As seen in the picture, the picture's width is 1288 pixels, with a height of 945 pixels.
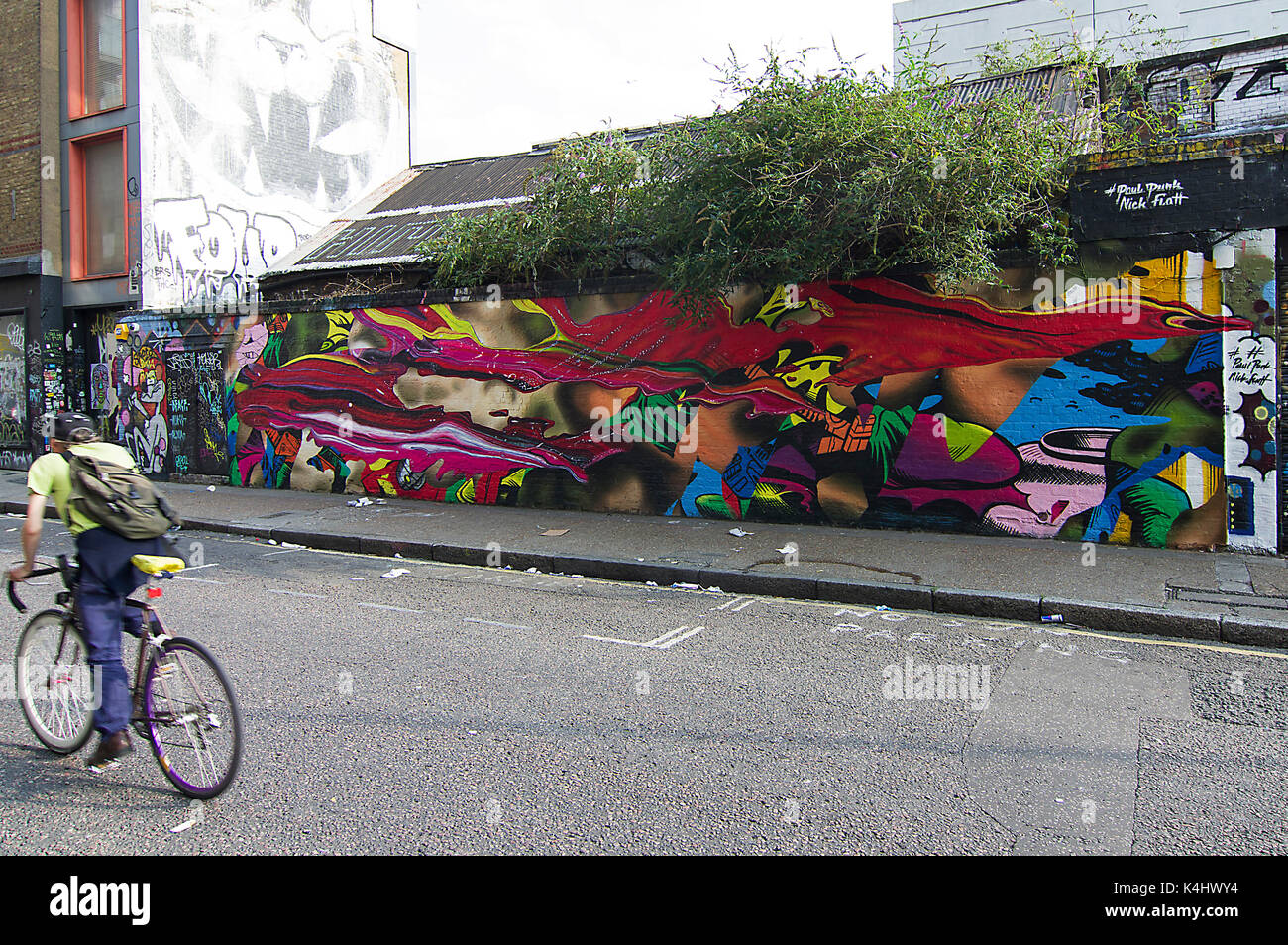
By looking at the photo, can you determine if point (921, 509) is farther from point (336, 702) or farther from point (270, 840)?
point (270, 840)

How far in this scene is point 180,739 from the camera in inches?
160

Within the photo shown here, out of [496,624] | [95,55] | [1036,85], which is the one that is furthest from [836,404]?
[95,55]

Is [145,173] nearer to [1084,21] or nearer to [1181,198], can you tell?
[1181,198]

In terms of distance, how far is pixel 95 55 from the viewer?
17.5m

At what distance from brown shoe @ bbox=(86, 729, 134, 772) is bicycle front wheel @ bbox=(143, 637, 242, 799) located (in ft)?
0.80

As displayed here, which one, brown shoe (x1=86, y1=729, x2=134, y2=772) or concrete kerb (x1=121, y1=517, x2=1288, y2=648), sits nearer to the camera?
brown shoe (x1=86, y1=729, x2=134, y2=772)

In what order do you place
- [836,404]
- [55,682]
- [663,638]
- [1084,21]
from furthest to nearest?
[1084,21]
[836,404]
[663,638]
[55,682]

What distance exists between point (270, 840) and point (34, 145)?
18897 millimetres

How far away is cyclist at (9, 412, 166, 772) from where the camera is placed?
4.11 m

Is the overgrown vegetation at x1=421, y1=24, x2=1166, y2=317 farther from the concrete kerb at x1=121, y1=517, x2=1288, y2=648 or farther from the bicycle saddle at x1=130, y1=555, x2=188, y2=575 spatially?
the bicycle saddle at x1=130, y1=555, x2=188, y2=575

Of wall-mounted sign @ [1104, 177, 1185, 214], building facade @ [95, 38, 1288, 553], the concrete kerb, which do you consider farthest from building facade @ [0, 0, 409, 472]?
wall-mounted sign @ [1104, 177, 1185, 214]

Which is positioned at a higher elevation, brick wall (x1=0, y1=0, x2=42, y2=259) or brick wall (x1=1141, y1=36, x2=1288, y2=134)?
brick wall (x1=0, y1=0, x2=42, y2=259)

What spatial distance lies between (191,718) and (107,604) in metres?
0.67

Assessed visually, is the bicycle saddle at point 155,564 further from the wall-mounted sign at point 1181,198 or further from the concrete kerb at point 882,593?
the wall-mounted sign at point 1181,198
